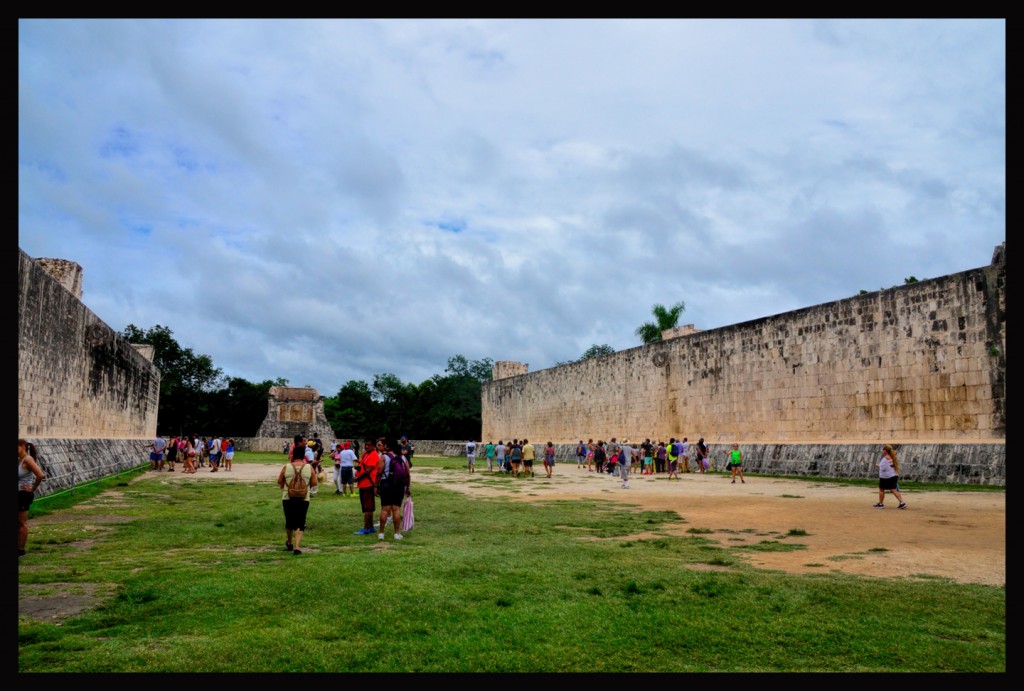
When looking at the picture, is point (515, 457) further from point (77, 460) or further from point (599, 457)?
point (77, 460)

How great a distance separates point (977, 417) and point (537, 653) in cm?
1482

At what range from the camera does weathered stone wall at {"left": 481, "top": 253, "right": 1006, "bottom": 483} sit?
49.2 ft

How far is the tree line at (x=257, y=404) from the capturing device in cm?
5503

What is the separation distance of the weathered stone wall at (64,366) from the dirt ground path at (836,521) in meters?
6.11

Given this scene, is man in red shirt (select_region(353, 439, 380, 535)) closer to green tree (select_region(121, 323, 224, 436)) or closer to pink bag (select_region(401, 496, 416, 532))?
pink bag (select_region(401, 496, 416, 532))

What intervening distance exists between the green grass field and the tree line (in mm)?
47247

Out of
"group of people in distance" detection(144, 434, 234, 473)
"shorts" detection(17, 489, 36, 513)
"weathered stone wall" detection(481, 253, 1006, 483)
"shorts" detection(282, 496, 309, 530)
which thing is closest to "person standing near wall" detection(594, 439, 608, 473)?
"weathered stone wall" detection(481, 253, 1006, 483)

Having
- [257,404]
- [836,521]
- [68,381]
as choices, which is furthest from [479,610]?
[257,404]

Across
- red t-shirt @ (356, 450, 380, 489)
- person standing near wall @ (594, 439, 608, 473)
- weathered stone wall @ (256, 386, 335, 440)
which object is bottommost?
person standing near wall @ (594, 439, 608, 473)

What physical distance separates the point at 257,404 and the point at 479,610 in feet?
193

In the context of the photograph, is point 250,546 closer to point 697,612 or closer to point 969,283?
point 697,612
